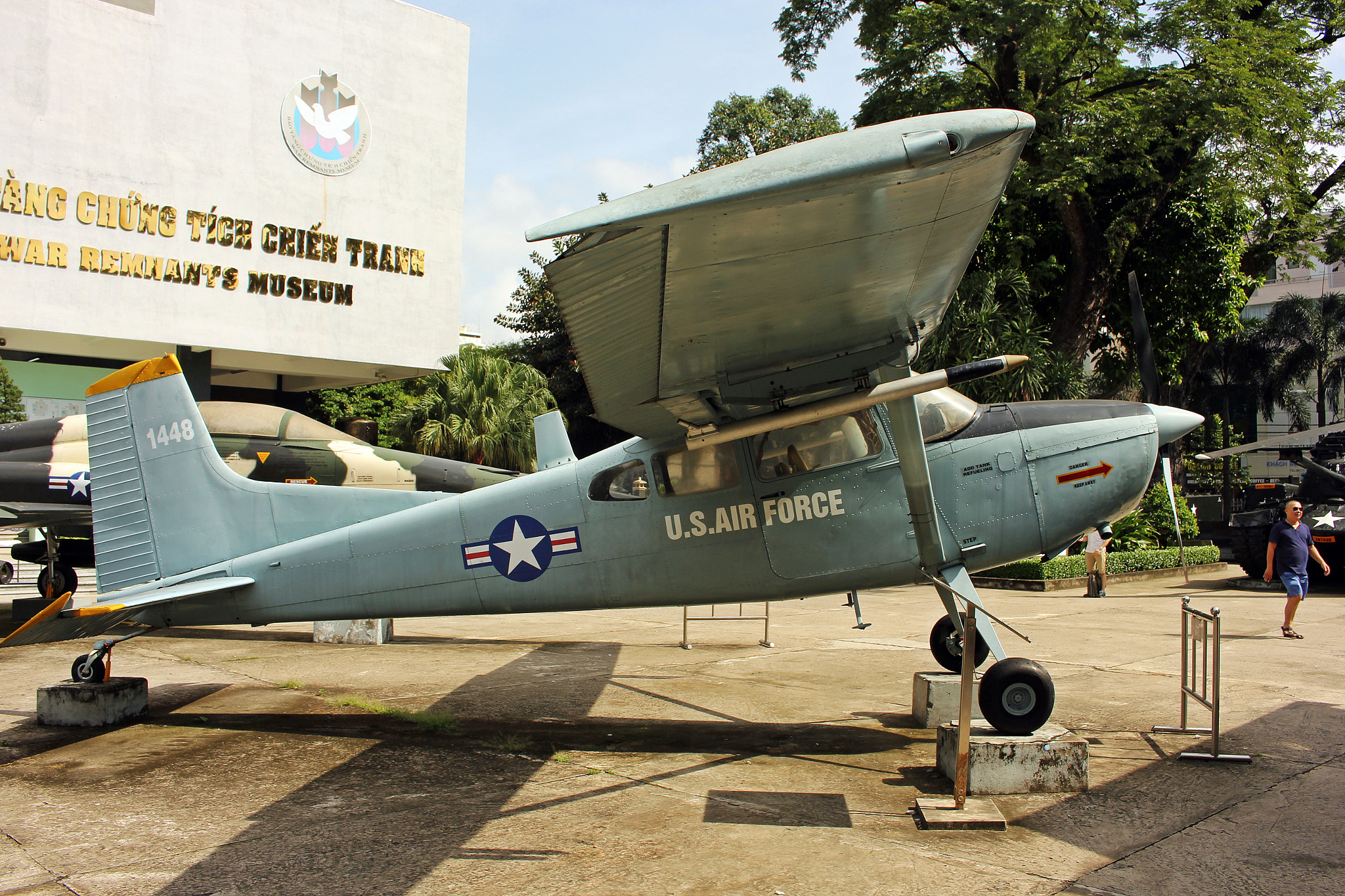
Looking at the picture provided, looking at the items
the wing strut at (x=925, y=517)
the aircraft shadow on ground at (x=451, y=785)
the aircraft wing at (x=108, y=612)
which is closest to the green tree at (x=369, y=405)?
the aircraft wing at (x=108, y=612)

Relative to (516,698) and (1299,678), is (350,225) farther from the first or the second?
(1299,678)

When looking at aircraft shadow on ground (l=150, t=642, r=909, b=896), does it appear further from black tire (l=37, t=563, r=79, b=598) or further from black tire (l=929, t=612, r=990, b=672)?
black tire (l=37, t=563, r=79, b=598)

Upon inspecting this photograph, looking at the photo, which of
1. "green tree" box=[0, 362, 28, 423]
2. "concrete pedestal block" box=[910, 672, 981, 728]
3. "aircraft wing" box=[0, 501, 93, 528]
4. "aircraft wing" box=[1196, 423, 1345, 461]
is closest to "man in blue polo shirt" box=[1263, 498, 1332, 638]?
"aircraft wing" box=[1196, 423, 1345, 461]

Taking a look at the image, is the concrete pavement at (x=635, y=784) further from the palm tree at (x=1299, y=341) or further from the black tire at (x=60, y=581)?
the palm tree at (x=1299, y=341)

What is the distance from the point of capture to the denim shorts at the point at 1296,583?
10.4m

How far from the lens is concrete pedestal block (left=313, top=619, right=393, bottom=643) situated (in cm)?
1090

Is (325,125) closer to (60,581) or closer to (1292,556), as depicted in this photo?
(60,581)

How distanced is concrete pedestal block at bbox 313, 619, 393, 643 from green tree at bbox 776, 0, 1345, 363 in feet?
52.5

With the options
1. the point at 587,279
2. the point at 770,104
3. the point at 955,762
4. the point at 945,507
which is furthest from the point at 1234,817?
the point at 770,104

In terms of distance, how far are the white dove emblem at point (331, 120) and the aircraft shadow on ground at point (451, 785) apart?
19.0 metres

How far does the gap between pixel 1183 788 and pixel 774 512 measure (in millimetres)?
2924

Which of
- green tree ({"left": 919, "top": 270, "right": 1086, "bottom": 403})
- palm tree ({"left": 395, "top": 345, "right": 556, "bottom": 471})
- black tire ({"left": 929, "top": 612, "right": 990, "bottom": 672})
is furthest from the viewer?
palm tree ({"left": 395, "top": 345, "right": 556, "bottom": 471})

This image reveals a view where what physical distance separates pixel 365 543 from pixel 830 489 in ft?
11.7

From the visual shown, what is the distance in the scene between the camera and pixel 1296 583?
34.2ft
